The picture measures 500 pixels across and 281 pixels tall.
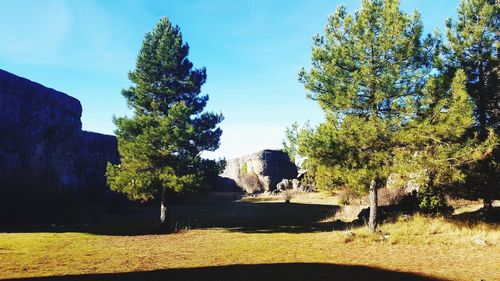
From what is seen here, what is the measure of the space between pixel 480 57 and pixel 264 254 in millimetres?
14266

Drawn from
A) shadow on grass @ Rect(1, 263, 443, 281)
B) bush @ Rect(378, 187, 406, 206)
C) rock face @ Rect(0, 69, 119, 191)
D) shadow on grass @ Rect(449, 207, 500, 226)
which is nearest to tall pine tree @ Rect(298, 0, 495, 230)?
shadow on grass @ Rect(449, 207, 500, 226)

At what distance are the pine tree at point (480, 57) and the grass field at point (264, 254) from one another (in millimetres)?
4592

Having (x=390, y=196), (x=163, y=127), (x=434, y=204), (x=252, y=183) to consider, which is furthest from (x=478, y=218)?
(x=252, y=183)

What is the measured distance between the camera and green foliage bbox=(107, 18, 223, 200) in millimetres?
19844

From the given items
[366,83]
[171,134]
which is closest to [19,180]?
[171,134]

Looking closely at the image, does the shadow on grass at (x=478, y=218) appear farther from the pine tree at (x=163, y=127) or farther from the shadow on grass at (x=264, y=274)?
the pine tree at (x=163, y=127)

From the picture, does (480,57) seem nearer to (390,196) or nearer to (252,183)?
(390,196)

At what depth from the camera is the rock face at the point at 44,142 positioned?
25.4m

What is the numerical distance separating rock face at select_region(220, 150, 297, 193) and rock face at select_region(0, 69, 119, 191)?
24559mm

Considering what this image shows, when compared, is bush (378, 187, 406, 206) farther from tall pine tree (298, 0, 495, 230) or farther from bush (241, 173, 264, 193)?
A: bush (241, 173, 264, 193)

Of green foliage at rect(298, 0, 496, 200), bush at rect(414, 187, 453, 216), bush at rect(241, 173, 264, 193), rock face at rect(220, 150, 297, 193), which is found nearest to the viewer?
green foliage at rect(298, 0, 496, 200)

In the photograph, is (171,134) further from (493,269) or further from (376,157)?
(493,269)

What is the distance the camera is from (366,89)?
16.0m

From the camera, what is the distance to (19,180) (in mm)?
25984
